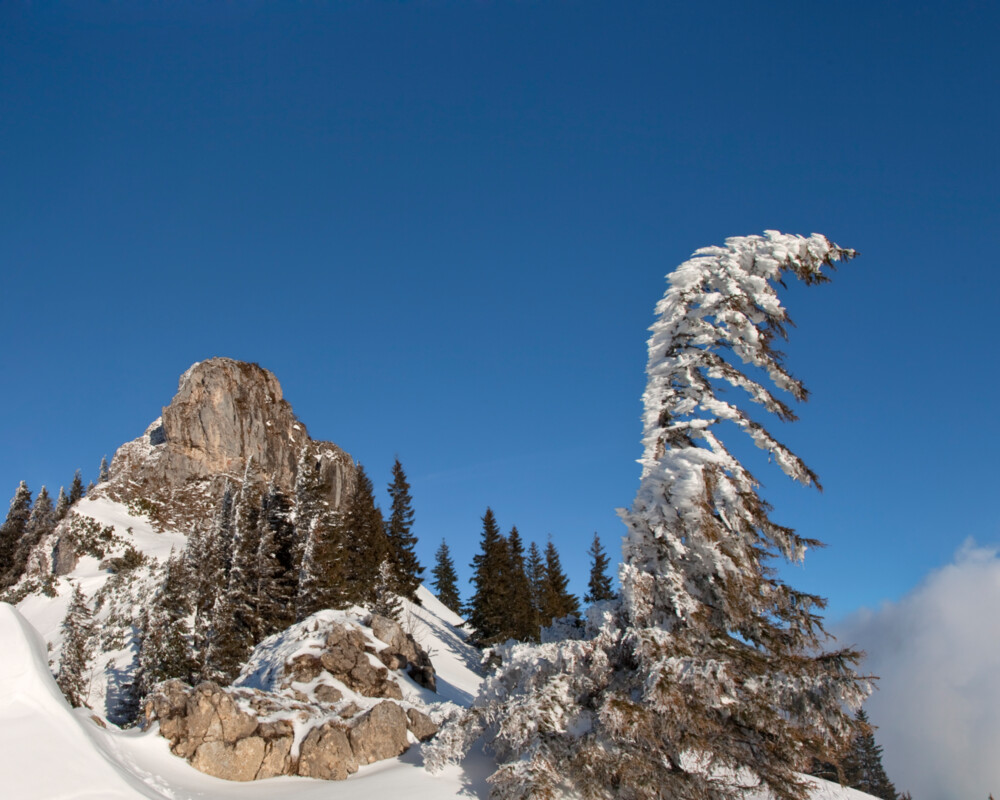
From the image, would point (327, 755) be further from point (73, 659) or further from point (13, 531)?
point (13, 531)

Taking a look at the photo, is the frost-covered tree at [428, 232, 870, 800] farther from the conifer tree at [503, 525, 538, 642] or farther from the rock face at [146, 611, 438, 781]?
the conifer tree at [503, 525, 538, 642]

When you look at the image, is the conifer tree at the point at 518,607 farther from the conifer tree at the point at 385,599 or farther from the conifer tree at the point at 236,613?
the conifer tree at the point at 236,613

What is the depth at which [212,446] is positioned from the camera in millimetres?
71875

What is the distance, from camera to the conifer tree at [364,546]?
39.2m

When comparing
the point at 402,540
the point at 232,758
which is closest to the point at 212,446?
the point at 402,540

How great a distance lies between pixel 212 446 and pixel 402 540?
33013 millimetres

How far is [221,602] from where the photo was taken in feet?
103

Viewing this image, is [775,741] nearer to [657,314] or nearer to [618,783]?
[618,783]

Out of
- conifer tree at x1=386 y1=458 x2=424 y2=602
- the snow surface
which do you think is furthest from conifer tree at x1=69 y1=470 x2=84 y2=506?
the snow surface

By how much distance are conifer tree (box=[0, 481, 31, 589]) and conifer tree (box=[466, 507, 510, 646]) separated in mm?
41890

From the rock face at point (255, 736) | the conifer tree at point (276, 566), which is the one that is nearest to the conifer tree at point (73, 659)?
the conifer tree at point (276, 566)

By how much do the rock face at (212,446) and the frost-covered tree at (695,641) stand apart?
56.7 metres

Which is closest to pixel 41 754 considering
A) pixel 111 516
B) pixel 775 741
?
pixel 775 741

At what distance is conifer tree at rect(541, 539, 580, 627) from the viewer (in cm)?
5191
